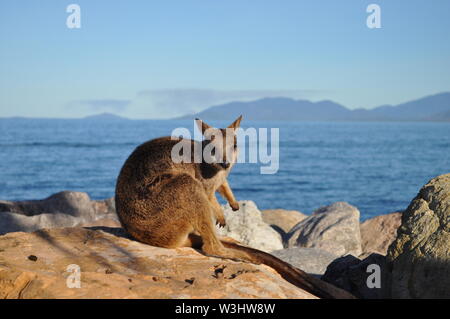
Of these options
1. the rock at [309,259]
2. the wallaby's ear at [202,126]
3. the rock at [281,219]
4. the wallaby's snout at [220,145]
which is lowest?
the rock at [281,219]

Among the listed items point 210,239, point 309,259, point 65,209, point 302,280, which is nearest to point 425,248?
point 302,280

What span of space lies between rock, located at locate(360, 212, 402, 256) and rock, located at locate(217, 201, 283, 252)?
2.57 m

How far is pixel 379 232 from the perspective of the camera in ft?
49.4

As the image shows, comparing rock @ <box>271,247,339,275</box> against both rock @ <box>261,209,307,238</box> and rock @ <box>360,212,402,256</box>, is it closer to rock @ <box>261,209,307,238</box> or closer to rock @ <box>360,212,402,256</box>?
rock @ <box>360,212,402,256</box>

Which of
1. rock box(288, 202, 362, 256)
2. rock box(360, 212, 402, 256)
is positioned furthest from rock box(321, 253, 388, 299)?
rock box(360, 212, 402, 256)

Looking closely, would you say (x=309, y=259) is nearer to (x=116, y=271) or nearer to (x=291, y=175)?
(x=116, y=271)

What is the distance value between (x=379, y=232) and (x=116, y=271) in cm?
1068

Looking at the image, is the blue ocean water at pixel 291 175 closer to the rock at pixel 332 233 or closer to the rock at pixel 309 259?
the rock at pixel 332 233

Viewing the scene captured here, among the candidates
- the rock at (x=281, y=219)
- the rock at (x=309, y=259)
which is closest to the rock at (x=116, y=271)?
the rock at (x=309, y=259)

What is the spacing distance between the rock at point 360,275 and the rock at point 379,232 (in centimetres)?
627

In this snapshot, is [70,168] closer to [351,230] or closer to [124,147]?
[124,147]

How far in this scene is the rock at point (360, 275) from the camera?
300 inches

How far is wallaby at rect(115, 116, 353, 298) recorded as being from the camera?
6.79 m
